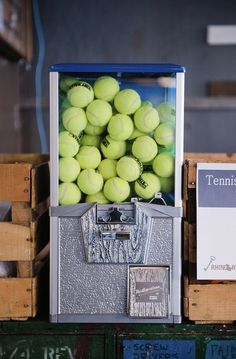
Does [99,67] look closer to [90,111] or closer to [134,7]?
[90,111]

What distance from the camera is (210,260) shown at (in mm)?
1971

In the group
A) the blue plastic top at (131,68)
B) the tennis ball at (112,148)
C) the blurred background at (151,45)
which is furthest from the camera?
the blurred background at (151,45)

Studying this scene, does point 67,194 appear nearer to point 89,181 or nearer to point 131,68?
point 89,181

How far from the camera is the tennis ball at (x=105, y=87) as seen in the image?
201cm

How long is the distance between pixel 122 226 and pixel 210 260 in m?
0.36

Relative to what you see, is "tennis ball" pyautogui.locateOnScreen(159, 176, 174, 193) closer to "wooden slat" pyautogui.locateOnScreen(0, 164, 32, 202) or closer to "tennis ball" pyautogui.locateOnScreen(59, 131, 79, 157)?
"tennis ball" pyautogui.locateOnScreen(59, 131, 79, 157)

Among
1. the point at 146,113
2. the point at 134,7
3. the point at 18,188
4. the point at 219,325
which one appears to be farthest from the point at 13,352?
the point at 134,7

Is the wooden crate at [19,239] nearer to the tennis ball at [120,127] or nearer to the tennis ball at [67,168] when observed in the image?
the tennis ball at [67,168]

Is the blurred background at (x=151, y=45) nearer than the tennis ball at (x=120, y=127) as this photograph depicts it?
No

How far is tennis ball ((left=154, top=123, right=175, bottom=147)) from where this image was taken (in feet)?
6.55

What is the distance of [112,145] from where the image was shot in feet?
6.66

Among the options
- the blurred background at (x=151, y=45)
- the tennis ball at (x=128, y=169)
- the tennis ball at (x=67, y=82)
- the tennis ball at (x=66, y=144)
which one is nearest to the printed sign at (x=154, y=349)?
the tennis ball at (x=128, y=169)

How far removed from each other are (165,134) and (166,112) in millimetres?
89

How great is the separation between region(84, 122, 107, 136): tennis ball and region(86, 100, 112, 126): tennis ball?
29 mm
